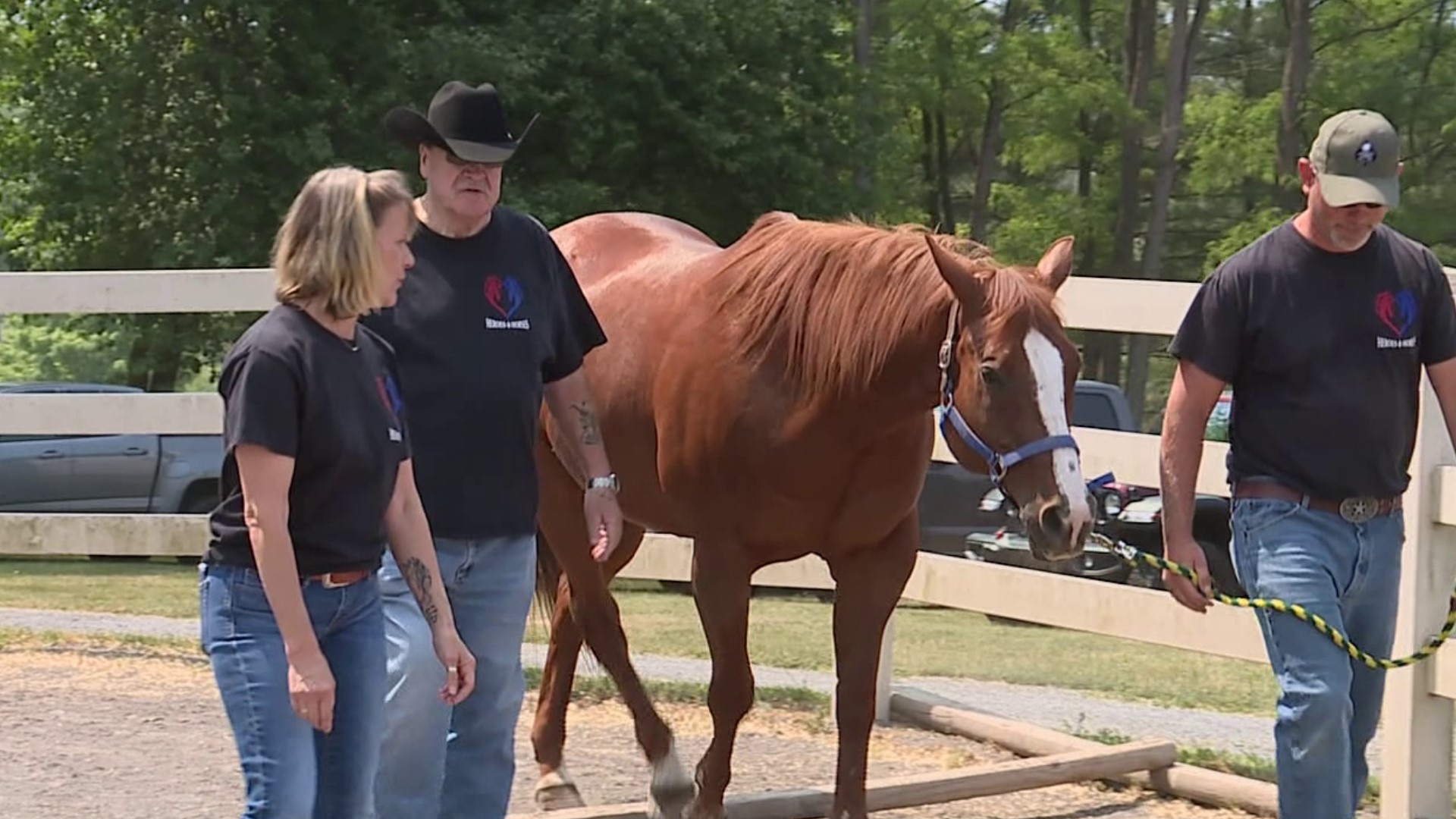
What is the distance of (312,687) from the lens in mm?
2986

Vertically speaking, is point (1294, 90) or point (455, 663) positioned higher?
point (1294, 90)

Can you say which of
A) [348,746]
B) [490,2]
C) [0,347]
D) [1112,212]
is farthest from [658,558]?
[0,347]

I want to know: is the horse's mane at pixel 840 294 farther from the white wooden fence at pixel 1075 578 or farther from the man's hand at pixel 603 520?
the white wooden fence at pixel 1075 578

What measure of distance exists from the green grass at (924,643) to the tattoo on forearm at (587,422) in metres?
3.29

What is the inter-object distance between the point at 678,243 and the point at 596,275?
0.31 m

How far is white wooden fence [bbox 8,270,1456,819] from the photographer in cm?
487

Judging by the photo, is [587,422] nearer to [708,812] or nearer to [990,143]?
[708,812]

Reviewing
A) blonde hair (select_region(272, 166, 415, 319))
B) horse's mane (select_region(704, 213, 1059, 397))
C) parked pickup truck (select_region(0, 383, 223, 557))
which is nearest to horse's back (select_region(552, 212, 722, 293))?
horse's mane (select_region(704, 213, 1059, 397))

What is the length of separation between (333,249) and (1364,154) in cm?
222

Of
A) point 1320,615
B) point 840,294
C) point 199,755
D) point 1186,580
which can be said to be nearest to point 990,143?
point 199,755

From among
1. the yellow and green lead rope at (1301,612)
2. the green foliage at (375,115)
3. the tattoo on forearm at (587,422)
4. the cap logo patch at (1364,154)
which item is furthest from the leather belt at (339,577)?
the green foliage at (375,115)

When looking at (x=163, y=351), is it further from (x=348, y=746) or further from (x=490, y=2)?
(x=348, y=746)

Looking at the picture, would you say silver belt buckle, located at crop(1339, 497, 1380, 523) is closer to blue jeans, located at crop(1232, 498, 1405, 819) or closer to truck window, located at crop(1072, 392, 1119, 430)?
blue jeans, located at crop(1232, 498, 1405, 819)

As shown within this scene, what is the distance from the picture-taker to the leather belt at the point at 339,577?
3148 mm
